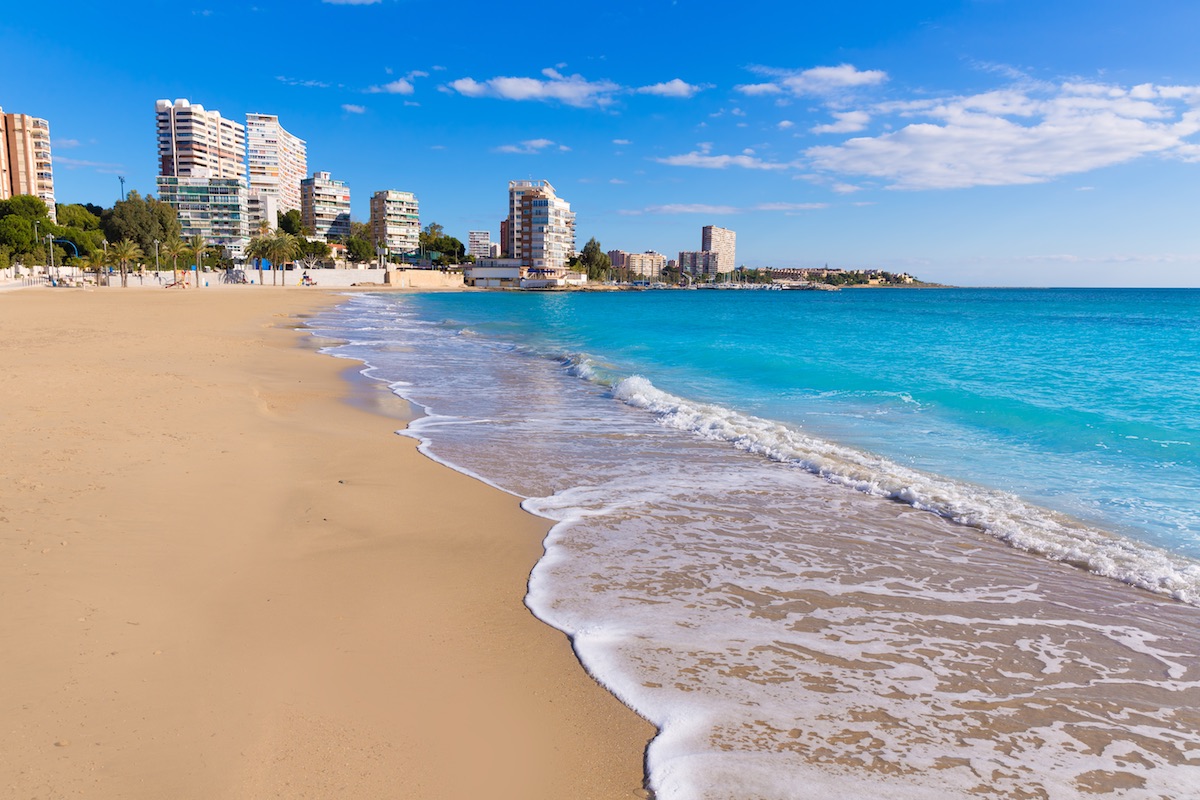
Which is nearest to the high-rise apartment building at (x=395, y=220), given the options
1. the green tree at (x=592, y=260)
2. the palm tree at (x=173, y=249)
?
the green tree at (x=592, y=260)

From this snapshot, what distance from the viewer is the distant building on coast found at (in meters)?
148

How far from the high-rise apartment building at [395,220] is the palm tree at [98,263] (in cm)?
9849

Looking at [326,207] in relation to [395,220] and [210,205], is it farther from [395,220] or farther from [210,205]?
[210,205]

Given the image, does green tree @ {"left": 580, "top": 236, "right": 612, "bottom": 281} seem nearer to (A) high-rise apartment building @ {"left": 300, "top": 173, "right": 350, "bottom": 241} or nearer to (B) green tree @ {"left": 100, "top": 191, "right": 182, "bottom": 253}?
(A) high-rise apartment building @ {"left": 300, "top": 173, "right": 350, "bottom": 241}

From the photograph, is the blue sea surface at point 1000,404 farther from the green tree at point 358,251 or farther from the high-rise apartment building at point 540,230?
the high-rise apartment building at point 540,230

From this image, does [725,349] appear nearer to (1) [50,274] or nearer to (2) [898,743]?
(2) [898,743]

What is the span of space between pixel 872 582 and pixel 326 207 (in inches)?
7762

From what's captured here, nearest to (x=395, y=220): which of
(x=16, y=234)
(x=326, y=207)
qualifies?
(x=326, y=207)

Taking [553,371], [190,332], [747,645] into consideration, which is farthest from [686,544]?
[190,332]

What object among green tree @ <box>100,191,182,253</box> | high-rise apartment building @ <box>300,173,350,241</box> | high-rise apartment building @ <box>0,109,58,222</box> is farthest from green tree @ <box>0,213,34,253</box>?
high-rise apartment building @ <box>300,173,350,241</box>

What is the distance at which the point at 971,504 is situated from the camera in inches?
259

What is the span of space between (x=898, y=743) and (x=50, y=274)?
84785 millimetres

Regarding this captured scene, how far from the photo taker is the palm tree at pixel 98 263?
75.8m

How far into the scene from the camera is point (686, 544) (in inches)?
213
